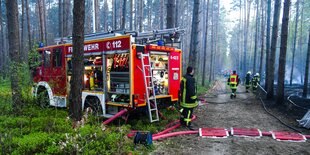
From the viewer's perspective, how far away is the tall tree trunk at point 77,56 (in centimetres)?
573

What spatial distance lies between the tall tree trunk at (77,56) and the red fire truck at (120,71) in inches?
52.1

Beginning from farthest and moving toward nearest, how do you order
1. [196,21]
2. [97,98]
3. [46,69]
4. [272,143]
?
1. [196,21]
2. [46,69]
3. [97,98]
4. [272,143]

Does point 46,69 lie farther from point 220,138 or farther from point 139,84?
point 220,138

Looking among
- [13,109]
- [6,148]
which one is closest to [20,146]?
[6,148]

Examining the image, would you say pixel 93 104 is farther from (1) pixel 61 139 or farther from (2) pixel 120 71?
(1) pixel 61 139

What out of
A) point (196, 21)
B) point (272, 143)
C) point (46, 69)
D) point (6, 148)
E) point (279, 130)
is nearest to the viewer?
point (6, 148)

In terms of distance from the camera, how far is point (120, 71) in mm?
7434

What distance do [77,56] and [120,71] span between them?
187 cm

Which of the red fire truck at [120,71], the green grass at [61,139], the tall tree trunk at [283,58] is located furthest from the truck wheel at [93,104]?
the tall tree trunk at [283,58]

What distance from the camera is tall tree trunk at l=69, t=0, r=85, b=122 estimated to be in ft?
18.8

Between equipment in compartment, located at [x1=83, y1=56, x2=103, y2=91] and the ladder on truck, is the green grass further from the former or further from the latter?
equipment in compartment, located at [x1=83, y1=56, x2=103, y2=91]

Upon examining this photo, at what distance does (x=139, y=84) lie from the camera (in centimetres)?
695

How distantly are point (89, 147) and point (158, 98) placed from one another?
12.3ft

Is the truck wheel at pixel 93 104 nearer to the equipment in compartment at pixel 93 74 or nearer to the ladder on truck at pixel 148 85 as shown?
the equipment in compartment at pixel 93 74
